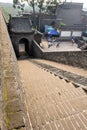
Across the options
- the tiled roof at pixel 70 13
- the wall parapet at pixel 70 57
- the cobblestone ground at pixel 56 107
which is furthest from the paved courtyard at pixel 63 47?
the cobblestone ground at pixel 56 107

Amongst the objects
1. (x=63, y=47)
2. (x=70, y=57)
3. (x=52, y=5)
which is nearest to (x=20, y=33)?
(x=63, y=47)

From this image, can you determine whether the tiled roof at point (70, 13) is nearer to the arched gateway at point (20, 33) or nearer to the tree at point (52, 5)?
the tree at point (52, 5)

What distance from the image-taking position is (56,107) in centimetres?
446

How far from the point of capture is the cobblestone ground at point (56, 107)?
3736 mm

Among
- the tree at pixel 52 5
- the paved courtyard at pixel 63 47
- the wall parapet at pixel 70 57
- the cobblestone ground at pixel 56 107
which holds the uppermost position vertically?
the tree at pixel 52 5

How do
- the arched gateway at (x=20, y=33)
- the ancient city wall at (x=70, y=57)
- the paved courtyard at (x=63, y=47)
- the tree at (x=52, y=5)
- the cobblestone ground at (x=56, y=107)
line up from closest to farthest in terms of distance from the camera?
the cobblestone ground at (x=56, y=107)
the ancient city wall at (x=70, y=57)
the arched gateway at (x=20, y=33)
the paved courtyard at (x=63, y=47)
the tree at (x=52, y=5)

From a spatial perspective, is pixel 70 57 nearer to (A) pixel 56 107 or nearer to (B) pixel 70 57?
(B) pixel 70 57

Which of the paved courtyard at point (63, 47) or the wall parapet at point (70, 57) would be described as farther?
the paved courtyard at point (63, 47)

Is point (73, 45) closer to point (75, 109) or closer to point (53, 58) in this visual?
point (53, 58)

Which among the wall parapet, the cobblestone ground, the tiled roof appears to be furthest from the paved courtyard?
the cobblestone ground

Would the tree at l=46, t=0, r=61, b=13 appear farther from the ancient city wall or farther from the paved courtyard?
the ancient city wall

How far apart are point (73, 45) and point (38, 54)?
884 centimetres

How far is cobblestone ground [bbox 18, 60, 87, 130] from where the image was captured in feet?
12.3

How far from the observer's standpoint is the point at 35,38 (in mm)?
21391
